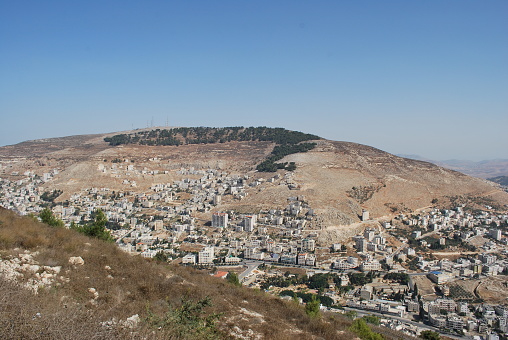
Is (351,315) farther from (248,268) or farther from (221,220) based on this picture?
(221,220)

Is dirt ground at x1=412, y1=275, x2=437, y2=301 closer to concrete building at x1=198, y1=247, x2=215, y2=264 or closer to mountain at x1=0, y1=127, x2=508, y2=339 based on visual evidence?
mountain at x1=0, y1=127, x2=508, y2=339

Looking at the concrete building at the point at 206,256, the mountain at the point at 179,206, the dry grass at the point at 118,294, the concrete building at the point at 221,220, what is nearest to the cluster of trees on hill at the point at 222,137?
the mountain at the point at 179,206

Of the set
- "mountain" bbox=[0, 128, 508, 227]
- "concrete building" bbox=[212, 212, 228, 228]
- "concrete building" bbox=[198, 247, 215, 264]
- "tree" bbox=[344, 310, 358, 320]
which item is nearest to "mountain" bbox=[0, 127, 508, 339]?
"mountain" bbox=[0, 128, 508, 227]

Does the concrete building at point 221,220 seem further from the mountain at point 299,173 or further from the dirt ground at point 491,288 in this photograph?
the dirt ground at point 491,288

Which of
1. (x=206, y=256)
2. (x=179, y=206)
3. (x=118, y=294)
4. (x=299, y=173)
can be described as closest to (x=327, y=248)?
→ (x=206, y=256)

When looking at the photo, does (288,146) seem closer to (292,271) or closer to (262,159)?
(262,159)

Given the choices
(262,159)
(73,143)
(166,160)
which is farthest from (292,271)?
(73,143)

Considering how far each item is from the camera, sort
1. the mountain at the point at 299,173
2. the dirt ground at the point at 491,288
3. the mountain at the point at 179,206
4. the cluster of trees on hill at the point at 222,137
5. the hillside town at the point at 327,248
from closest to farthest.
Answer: the mountain at the point at 179,206 < the hillside town at the point at 327,248 < the dirt ground at the point at 491,288 < the mountain at the point at 299,173 < the cluster of trees on hill at the point at 222,137

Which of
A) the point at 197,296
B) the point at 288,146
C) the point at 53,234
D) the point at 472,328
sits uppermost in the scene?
the point at 288,146

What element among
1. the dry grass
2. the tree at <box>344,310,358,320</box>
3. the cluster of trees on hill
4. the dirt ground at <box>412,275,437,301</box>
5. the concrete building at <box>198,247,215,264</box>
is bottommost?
the dirt ground at <box>412,275,437,301</box>
